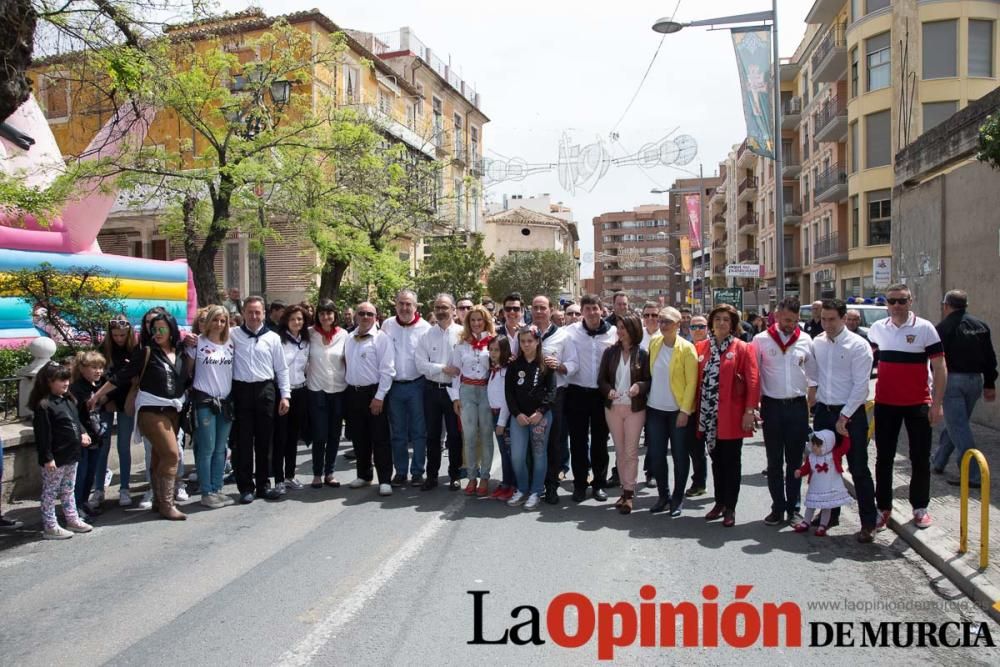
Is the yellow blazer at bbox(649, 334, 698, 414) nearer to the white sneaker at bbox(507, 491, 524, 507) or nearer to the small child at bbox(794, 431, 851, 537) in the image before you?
the small child at bbox(794, 431, 851, 537)

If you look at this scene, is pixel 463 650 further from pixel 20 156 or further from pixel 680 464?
pixel 20 156

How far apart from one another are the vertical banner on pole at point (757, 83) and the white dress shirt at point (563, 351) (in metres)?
11.1

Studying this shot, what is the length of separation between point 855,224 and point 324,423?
3520 cm

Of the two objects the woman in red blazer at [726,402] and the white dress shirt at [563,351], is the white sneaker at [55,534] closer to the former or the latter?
the white dress shirt at [563,351]

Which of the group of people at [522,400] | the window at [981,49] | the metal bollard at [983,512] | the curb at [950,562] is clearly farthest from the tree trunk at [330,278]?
the window at [981,49]

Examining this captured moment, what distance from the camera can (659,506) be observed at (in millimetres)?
7266

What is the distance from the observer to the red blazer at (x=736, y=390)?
6695 millimetres

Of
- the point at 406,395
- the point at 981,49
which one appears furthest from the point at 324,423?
the point at 981,49

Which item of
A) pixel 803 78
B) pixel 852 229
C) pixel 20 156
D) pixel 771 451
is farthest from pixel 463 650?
pixel 803 78

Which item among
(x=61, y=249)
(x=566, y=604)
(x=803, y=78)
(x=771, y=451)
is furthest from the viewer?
(x=803, y=78)

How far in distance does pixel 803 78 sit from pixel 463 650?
5190cm

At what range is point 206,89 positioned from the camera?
14.1 metres

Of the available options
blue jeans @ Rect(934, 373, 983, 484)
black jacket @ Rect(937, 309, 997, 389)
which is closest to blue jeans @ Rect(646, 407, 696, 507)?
blue jeans @ Rect(934, 373, 983, 484)

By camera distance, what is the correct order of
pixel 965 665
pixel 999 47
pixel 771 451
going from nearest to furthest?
pixel 965 665, pixel 771 451, pixel 999 47
